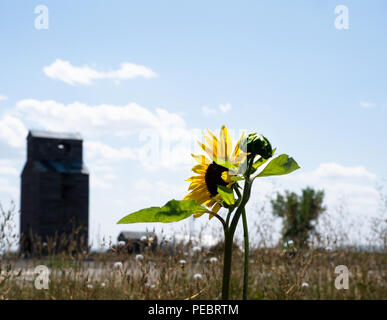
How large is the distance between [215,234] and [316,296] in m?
1.44

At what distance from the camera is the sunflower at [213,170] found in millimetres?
1139

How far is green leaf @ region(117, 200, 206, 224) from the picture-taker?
0.93 metres

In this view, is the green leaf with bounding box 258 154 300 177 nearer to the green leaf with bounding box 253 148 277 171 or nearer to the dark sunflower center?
the green leaf with bounding box 253 148 277 171

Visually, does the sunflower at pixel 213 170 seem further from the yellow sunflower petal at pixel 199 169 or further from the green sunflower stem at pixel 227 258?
the green sunflower stem at pixel 227 258

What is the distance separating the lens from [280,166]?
0.97 meters

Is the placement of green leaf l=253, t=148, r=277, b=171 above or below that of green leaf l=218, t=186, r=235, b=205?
above

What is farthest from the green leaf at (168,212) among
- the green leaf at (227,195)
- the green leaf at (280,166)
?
the green leaf at (280,166)

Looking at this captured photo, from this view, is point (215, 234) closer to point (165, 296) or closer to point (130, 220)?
point (165, 296)

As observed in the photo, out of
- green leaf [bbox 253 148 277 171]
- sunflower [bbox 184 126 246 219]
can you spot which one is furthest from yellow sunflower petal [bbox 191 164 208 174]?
green leaf [bbox 253 148 277 171]

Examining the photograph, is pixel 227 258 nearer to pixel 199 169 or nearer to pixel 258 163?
pixel 258 163

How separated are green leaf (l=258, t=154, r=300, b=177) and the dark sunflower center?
22 cm

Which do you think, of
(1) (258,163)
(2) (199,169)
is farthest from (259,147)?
(2) (199,169)

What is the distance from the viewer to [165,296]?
3.40 meters

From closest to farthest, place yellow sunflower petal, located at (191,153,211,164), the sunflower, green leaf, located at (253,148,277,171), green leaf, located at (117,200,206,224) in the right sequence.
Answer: green leaf, located at (117,200,206,224) < green leaf, located at (253,148,277,171) < the sunflower < yellow sunflower petal, located at (191,153,211,164)
